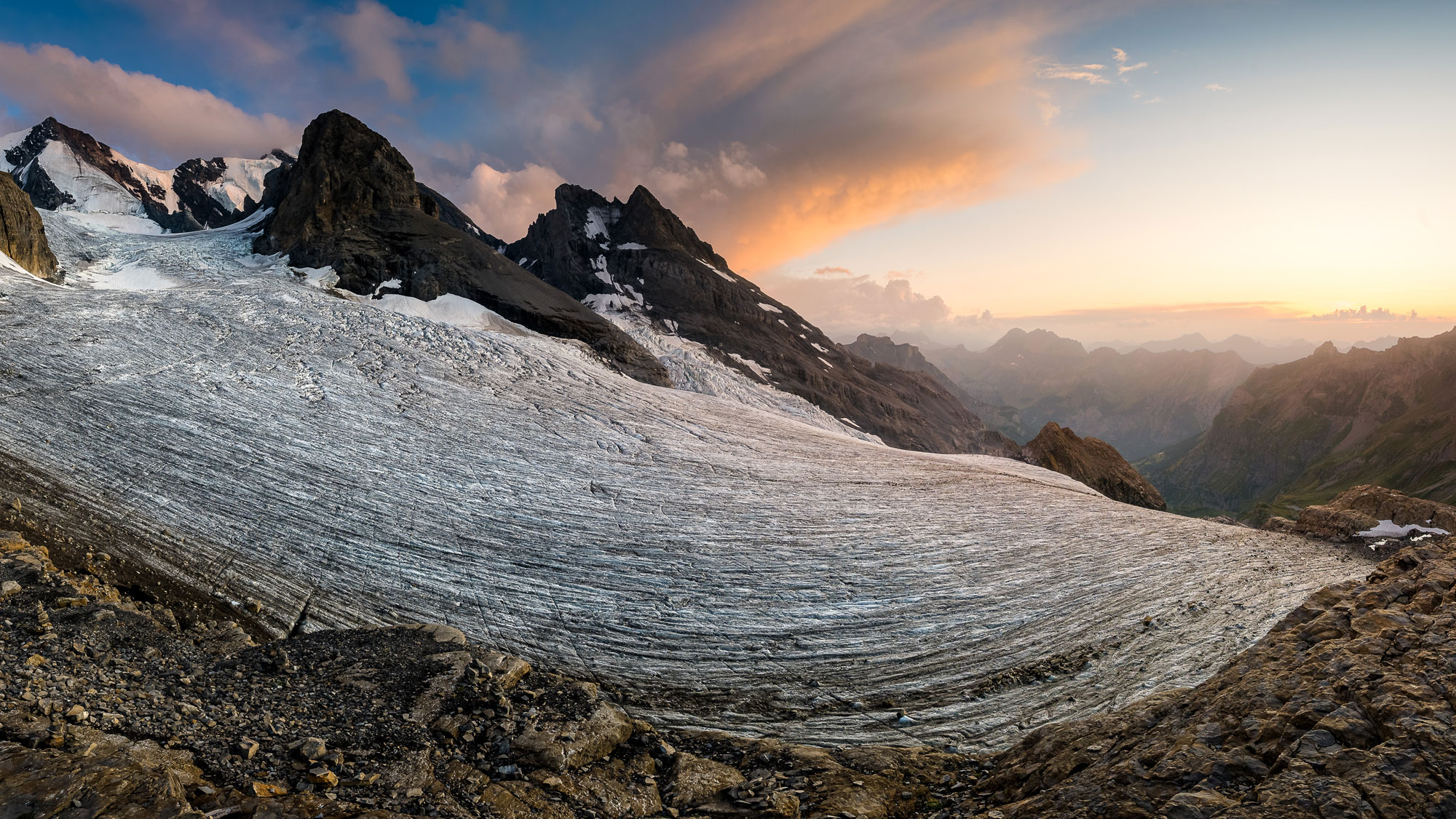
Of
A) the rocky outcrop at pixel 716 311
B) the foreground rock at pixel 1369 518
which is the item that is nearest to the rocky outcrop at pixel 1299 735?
the foreground rock at pixel 1369 518

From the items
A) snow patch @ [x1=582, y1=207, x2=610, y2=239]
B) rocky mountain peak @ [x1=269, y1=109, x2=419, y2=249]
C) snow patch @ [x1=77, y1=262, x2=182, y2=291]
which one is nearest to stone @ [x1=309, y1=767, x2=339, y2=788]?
snow patch @ [x1=77, y1=262, x2=182, y2=291]

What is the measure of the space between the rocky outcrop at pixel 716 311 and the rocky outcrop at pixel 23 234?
215 ft

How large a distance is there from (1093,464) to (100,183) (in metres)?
225

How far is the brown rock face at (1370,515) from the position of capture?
23.1m

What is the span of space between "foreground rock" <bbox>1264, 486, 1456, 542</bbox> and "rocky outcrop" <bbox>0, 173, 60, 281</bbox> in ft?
227

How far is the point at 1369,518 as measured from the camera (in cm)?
2347

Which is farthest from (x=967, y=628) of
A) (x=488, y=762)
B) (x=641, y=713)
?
(x=488, y=762)

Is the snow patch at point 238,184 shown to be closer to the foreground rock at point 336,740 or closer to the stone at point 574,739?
the foreground rock at point 336,740

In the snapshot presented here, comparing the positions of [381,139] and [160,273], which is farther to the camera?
[381,139]

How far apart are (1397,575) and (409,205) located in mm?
81855

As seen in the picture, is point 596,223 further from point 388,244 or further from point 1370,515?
point 1370,515

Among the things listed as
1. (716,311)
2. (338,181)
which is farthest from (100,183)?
(716,311)

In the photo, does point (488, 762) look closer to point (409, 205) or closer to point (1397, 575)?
point (1397, 575)

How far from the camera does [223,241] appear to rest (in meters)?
58.2
